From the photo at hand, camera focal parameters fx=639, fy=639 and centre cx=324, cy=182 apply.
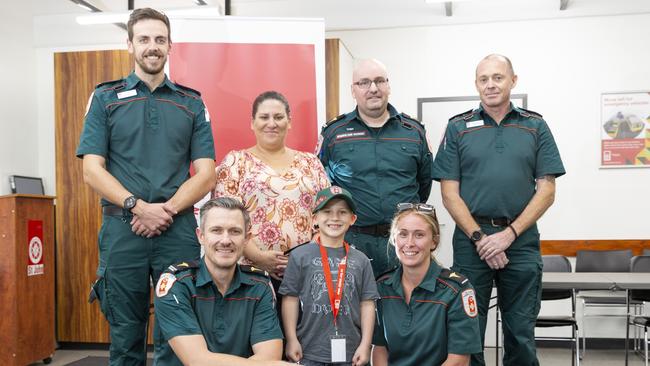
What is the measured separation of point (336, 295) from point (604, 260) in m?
4.27

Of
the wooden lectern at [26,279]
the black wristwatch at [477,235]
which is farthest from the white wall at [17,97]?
the black wristwatch at [477,235]

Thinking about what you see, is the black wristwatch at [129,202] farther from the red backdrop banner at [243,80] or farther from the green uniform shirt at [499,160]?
the green uniform shirt at [499,160]

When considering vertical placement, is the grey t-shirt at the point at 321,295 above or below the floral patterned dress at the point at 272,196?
below

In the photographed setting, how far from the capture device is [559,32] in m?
6.39

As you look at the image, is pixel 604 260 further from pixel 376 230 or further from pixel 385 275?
pixel 385 275

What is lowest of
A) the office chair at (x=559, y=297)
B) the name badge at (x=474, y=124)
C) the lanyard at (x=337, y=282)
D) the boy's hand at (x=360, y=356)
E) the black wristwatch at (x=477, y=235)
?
the office chair at (x=559, y=297)

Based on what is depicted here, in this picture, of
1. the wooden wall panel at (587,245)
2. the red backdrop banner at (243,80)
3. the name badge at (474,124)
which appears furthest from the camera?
the wooden wall panel at (587,245)

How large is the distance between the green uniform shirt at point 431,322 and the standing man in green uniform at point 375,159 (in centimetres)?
41

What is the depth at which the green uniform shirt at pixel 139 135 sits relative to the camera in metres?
2.56

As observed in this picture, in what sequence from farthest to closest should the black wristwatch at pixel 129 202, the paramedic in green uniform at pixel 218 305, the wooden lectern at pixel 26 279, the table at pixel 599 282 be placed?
the wooden lectern at pixel 26 279, the table at pixel 599 282, the black wristwatch at pixel 129 202, the paramedic in green uniform at pixel 218 305

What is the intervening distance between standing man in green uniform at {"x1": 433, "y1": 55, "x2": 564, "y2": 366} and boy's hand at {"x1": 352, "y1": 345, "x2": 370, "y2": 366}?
567 mm

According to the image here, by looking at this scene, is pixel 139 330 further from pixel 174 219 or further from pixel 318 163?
pixel 318 163

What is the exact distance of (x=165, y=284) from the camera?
2354mm

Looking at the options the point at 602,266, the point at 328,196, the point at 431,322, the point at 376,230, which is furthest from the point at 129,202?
the point at 602,266
